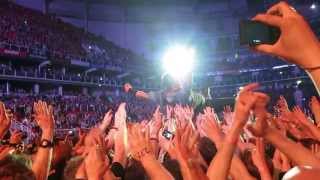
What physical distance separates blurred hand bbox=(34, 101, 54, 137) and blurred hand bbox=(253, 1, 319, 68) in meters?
2.10

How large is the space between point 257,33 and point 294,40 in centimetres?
17

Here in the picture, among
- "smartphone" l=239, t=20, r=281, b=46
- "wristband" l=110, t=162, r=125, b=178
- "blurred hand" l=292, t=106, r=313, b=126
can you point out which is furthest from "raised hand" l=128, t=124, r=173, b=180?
"blurred hand" l=292, t=106, r=313, b=126

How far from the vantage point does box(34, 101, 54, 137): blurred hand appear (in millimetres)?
3465

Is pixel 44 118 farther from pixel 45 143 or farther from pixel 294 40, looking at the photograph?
pixel 294 40

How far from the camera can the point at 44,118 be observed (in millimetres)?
3523

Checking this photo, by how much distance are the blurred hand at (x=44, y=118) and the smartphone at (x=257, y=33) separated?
1.97 m

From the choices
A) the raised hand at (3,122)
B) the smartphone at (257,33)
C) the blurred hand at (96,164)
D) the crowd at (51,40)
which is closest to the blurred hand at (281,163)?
the blurred hand at (96,164)

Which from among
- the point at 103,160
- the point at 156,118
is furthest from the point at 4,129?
the point at 156,118

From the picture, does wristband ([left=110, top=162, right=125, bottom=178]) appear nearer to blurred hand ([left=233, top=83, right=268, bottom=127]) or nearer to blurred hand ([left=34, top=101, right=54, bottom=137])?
blurred hand ([left=34, top=101, right=54, bottom=137])

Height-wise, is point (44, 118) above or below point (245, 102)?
below

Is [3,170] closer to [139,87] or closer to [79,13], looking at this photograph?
[139,87]

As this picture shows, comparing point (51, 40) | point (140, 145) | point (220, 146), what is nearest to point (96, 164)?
point (140, 145)

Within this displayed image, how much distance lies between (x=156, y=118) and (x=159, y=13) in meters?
38.3

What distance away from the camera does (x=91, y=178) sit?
2.63 m
